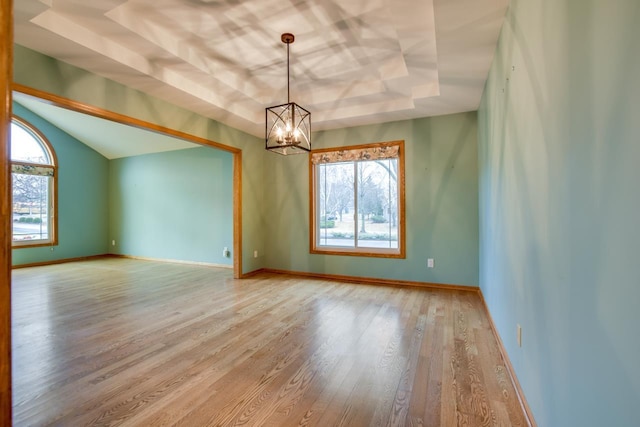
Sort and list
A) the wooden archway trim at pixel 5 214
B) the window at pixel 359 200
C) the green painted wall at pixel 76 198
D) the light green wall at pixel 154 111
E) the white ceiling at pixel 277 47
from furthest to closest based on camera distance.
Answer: the green painted wall at pixel 76 198, the window at pixel 359 200, the light green wall at pixel 154 111, the white ceiling at pixel 277 47, the wooden archway trim at pixel 5 214

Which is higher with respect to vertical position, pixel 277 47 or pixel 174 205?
pixel 277 47

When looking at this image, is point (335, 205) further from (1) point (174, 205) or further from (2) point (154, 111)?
(1) point (174, 205)

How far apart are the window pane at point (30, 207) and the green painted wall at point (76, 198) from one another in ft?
0.83

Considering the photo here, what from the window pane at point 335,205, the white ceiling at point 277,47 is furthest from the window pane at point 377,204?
the white ceiling at point 277,47

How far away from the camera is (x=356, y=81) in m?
3.90

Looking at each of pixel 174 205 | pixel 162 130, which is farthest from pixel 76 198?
pixel 162 130

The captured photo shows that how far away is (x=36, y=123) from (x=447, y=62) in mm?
8228

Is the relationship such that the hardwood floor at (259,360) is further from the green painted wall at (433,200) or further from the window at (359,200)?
the window at (359,200)

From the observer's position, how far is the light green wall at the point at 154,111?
2627 mm

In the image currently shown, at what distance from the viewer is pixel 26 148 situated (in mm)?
6336

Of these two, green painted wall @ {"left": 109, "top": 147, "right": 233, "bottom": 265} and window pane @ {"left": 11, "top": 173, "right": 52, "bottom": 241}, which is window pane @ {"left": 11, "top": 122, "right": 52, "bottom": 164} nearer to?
window pane @ {"left": 11, "top": 173, "right": 52, "bottom": 241}

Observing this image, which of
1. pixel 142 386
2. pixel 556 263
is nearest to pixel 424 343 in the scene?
pixel 556 263

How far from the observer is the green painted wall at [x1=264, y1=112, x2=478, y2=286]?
4113mm

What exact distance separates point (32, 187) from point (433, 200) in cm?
827
